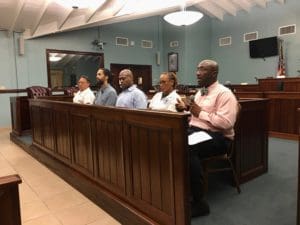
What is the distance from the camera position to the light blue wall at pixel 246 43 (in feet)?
27.1

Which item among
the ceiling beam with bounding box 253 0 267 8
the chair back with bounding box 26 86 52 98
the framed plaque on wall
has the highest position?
the ceiling beam with bounding box 253 0 267 8

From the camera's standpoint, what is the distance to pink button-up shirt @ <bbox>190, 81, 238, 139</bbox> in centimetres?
225

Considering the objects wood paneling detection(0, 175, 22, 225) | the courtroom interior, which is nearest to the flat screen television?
the courtroom interior

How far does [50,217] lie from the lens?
8.15ft

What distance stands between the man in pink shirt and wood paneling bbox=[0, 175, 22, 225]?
4.16ft

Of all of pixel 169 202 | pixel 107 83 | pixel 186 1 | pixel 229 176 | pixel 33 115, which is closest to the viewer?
pixel 169 202

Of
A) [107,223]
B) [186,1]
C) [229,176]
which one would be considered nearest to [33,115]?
[107,223]

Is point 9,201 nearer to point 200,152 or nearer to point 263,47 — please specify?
point 200,152

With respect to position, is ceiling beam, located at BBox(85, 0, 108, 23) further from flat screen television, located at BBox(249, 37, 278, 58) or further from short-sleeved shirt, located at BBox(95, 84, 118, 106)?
flat screen television, located at BBox(249, 37, 278, 58)

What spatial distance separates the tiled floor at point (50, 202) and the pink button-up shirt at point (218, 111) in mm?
1137

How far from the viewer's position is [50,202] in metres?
2.81

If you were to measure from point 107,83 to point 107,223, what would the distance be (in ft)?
5.83

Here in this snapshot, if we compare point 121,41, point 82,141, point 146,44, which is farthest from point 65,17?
point 82,141

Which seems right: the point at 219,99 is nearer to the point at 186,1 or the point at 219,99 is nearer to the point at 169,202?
the point at 169,202
